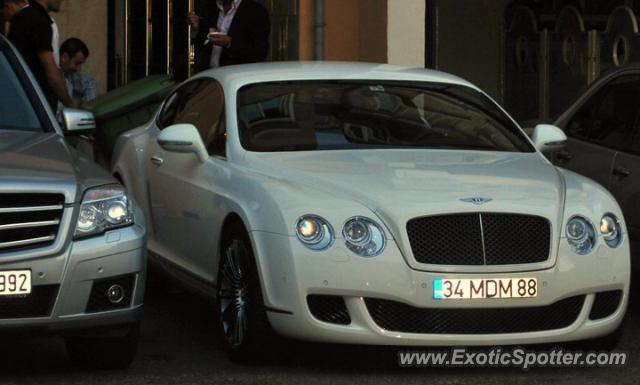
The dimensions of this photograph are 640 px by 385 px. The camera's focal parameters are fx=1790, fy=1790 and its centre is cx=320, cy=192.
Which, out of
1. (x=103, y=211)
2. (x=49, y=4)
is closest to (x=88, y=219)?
(x=103, y=211)

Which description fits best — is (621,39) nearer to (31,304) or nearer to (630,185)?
(630,185)

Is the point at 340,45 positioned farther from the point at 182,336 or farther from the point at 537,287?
the point at 537,287

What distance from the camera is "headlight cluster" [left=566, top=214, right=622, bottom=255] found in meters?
8.12

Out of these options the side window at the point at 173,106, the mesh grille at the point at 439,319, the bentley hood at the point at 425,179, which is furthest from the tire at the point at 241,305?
the side window at the point at 173,106

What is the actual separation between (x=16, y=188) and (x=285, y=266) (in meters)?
1.22

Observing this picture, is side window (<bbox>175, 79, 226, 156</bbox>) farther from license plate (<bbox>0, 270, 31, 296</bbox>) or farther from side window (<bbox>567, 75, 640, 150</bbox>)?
side window (<bbox>567, 75, 640, 150</bbox>)

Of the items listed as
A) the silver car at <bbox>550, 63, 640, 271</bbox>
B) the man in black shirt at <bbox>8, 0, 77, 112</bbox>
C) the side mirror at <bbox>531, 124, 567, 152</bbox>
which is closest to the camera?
the side mirror at <bbox>531, 124, 567, 152</bbox>

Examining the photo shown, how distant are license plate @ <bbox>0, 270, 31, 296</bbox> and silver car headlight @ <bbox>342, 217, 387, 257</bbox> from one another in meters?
1.39

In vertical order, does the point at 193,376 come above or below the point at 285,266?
below

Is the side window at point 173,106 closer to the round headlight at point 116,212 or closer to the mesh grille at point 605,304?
the round headlight at point 116,212

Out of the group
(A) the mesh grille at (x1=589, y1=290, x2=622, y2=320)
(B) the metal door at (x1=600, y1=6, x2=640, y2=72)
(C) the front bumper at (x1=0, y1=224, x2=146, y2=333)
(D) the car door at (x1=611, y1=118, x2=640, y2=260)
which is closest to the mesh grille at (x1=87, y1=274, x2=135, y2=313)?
(C) the front bumper at (x1=0, y1=224, x2=146, y2=333)

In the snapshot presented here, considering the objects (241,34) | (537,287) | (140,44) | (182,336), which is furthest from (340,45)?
(537,287)

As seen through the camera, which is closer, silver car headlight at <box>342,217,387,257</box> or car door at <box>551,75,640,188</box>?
silver car headlight at <box>342,217,387,257</box>

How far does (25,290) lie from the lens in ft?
24.5
